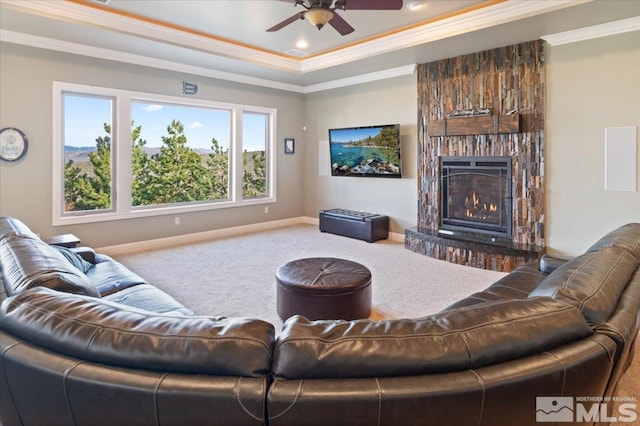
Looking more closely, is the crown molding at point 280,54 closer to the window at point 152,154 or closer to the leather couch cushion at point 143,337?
the window at point 152,154

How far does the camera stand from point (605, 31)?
4.26 meters

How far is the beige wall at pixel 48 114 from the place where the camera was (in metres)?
4.68

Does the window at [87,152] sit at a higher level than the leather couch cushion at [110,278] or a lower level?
higher

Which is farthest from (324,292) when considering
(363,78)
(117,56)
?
(363,78)

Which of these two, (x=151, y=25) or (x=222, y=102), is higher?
(x=151, y=25)

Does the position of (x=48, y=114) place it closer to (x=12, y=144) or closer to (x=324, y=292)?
(x=12, y=144)

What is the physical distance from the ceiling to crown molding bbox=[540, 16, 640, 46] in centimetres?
7

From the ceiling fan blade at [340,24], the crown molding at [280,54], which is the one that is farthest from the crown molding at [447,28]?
the ceiling fan blade at [340,24]

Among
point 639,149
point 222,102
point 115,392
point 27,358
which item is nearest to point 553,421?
point 115,392

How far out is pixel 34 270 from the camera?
169cm

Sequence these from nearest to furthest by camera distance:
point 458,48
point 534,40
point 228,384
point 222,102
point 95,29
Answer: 1. point 228,384
2. point 95,29
3. point 534,40
4. point 458,48
5. point 222,102

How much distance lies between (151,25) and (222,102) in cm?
208

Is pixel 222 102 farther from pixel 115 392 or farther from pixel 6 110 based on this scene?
pixel 115 392

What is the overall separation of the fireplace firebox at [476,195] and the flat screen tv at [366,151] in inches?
36.9
